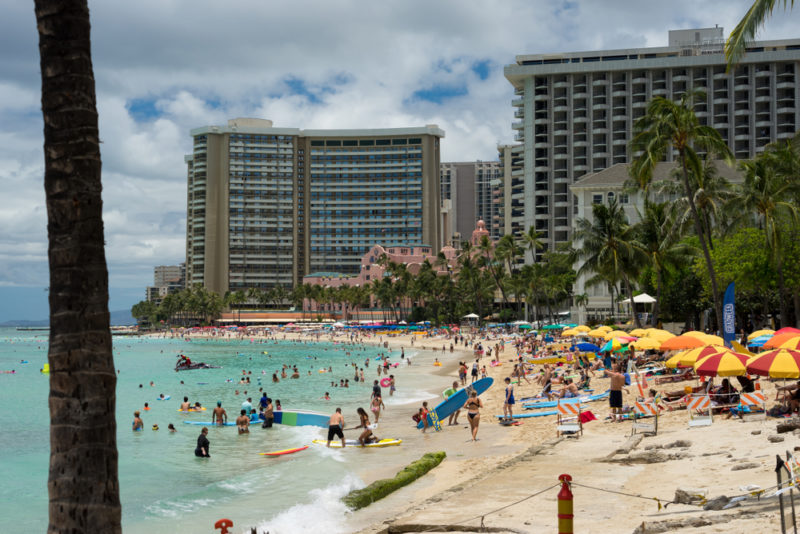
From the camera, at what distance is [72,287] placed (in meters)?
4.53

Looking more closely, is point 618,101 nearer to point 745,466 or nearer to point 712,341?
point 712,341

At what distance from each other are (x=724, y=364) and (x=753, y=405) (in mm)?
1635

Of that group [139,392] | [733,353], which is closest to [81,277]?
[733,353]

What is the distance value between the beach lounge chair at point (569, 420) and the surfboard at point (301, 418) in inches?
351

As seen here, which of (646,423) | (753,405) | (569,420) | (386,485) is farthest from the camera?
(569,420)

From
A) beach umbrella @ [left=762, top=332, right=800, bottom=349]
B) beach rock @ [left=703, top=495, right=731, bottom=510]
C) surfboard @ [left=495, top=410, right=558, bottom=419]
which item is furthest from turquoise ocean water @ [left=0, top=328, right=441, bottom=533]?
beach umbrella @ [left=762, top=332, right=800, bottom=349]

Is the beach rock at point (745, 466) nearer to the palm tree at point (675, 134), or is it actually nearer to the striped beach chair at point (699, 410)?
the striped beach chair at point (699, 410)

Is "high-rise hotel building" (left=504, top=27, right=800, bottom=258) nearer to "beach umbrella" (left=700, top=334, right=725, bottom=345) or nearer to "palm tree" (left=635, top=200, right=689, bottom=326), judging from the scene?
"palm tree" (left=635, top=200, right=689, bottom=326)

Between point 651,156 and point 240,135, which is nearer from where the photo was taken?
point 651,156

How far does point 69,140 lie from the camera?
4.55m

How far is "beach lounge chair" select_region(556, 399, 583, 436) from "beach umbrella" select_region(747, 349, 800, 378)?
4828 millimetres

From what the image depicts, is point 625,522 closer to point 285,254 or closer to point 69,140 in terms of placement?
point 69,140

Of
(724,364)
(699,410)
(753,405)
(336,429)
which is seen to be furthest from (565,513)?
(336,429)

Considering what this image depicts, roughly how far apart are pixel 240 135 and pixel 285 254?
29.4m
